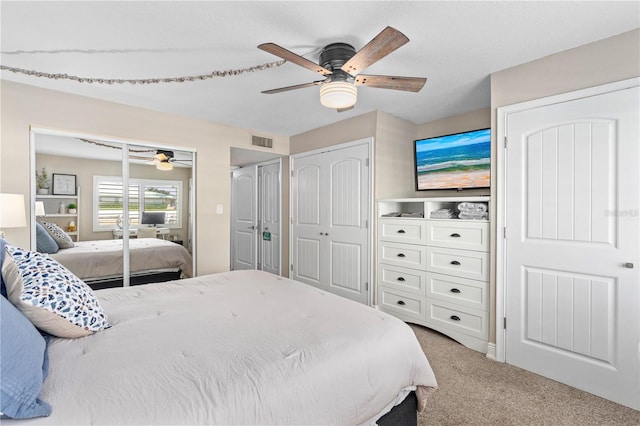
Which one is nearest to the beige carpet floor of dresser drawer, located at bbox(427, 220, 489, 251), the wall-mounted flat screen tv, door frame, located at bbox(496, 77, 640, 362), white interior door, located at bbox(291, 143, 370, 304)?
door frame, located at bbox(496, 77, 640, 362)

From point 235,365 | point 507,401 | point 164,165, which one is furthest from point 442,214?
point 164,165

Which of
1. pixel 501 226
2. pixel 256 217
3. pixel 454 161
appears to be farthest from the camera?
pixel 256 217

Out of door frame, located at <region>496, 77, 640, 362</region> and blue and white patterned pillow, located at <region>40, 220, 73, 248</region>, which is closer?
door frame, located at <region>496, 77, 640, 362</region>

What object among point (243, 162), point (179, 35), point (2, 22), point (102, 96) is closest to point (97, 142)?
point (102, 96)

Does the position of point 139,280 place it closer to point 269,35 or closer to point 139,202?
point 139,202

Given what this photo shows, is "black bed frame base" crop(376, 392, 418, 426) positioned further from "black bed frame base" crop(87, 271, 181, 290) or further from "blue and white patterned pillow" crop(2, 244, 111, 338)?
"black bed frame base" crop(87, 271, 181, 290)

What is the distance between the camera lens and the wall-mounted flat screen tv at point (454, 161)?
129 inches

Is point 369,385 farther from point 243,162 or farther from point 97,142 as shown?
point 243,162

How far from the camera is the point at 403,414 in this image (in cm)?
152

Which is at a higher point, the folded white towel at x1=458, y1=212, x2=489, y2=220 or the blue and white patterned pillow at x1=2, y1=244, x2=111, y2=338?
the folded white towel at x1=458, y1=212, x2=489, y2=220

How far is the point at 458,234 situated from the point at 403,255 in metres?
0.66

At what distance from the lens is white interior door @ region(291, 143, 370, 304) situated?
12.2 ft

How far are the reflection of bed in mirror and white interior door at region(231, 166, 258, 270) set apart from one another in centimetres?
186

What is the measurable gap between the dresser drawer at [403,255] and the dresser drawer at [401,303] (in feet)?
1.07
